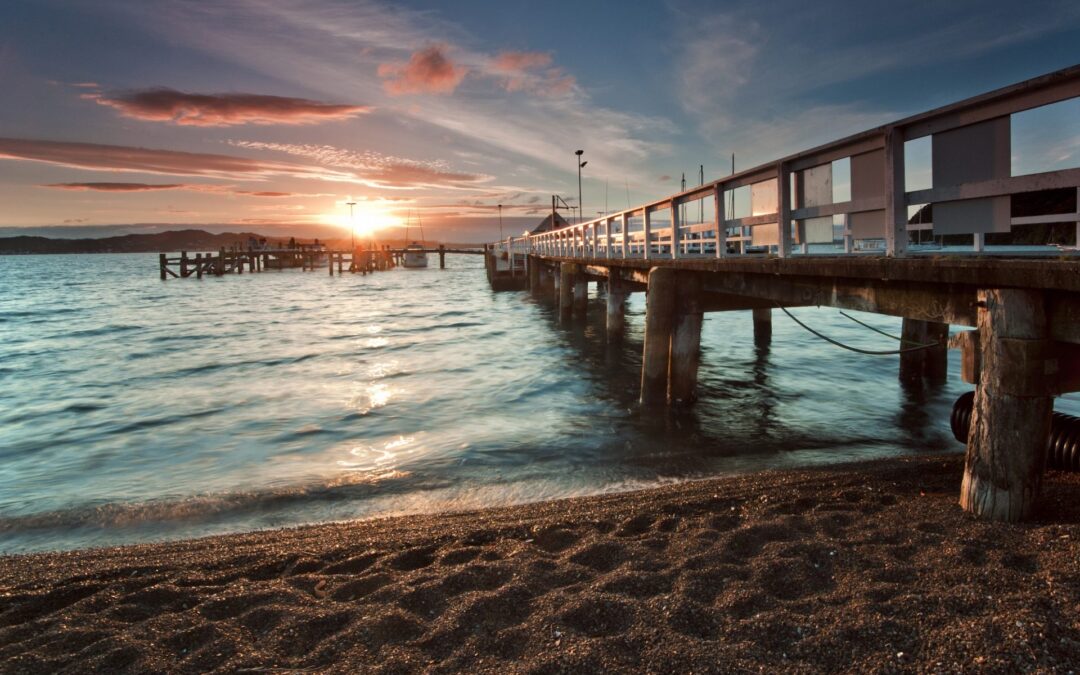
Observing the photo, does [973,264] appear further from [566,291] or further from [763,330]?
[566,291]

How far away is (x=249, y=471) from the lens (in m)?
8.63

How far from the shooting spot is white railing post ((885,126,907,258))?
15.8 feet

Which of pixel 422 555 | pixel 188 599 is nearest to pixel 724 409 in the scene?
pixel 422 555

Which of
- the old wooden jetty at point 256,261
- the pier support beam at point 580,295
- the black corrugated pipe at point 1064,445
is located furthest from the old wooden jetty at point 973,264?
the old wooden jetty at point 256,261

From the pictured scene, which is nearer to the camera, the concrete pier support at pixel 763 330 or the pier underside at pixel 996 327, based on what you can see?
the pier underside at pixel 996 327

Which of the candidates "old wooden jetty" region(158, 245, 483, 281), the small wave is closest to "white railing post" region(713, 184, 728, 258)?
the small wave

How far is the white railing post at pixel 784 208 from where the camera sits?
6469 millimetres

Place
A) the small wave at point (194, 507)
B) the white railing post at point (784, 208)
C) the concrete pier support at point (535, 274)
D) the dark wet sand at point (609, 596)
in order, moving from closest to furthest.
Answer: the dark wet sand at point (609, 596) → the white railing post at point (784, 208) → the small wave at point (194, 507) → the concrete pier support at point (535, 274)

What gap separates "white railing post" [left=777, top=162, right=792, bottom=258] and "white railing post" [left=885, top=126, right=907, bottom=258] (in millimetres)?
1586

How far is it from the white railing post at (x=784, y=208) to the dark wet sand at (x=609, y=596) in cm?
280

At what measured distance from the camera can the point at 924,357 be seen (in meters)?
11.8

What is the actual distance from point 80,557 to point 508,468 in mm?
4779

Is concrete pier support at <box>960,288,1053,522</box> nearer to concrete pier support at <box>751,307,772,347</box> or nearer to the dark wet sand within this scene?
the dark wet sand

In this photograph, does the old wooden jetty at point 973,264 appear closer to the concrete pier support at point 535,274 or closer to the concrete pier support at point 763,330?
the concrete pier support at point 763,330
